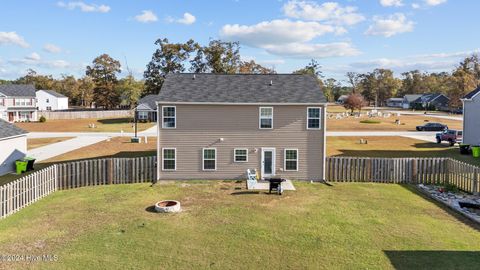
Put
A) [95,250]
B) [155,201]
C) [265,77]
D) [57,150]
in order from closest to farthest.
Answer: [95,250] → [155,201] → [265,77] → [57,150]

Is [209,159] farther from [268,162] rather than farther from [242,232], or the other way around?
[242,232]

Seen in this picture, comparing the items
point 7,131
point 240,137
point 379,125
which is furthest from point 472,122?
point 7,131

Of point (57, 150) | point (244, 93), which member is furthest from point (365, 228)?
point (57, 150)

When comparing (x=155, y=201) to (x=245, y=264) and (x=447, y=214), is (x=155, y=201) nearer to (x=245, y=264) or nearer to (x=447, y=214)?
(x=245, y=264)

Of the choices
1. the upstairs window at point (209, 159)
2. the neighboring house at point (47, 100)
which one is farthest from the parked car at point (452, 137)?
the neighboring house at point (47, 100)

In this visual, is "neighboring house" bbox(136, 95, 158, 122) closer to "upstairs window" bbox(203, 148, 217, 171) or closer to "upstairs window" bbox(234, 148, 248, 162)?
"upstairs window" bbox(203, 148, 217, 171)

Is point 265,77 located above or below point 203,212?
above
